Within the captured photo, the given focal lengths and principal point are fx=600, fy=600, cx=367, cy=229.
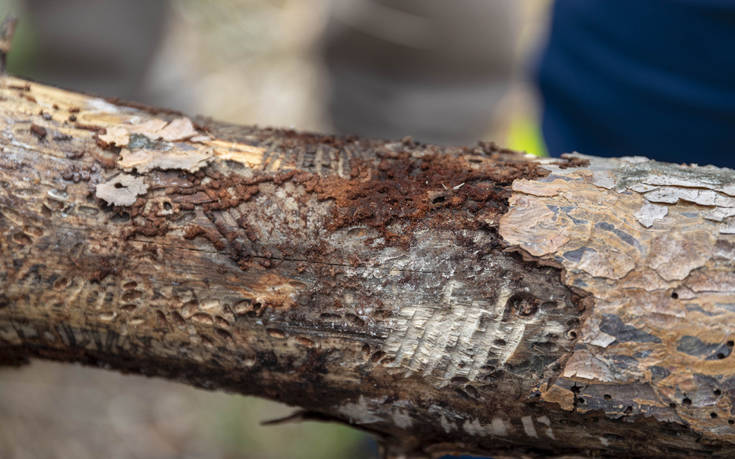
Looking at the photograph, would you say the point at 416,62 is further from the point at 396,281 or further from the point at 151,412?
the point at 396,281

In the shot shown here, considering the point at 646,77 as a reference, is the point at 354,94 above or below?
above

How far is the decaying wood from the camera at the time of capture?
88cm

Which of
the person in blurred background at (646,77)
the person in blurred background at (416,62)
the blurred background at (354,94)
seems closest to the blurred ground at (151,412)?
the blurred background at (354,94)

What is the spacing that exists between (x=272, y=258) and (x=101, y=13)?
314 cm

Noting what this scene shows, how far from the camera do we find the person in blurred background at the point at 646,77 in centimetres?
182

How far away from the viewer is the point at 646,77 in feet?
6.50

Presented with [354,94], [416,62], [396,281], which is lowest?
[396,281]

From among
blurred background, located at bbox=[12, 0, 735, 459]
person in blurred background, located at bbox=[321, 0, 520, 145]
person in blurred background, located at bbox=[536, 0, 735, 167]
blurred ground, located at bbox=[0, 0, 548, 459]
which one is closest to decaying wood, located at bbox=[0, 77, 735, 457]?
person in blurred background, located at bbox=[536, 0, 735, 167]

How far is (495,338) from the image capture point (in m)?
0.92

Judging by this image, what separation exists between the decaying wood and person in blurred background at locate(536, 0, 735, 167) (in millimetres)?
1043

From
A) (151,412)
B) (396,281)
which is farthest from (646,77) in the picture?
(151,412)

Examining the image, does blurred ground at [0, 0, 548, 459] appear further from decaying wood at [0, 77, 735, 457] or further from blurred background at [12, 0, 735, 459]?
decaying wood at [0, 77, 735, 457]

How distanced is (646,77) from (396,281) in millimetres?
1481

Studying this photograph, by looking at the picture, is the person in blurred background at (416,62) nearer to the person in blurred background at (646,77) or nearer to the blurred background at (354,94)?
the blurred background at (354,94)
